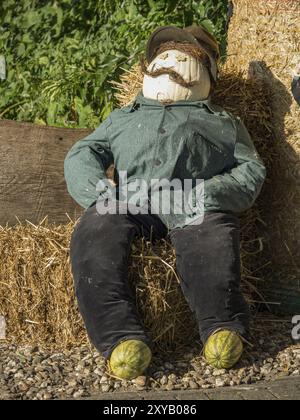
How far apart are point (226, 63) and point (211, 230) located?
4.08 ft

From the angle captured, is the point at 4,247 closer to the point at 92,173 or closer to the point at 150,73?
the point at 92,173

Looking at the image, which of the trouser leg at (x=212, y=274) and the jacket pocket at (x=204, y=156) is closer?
the trouser leg at (x=212, y=274)

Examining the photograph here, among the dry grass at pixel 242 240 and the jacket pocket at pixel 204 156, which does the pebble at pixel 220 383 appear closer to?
the dry grass at pixel 242 240

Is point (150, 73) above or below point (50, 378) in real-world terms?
above

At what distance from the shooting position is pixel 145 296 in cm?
400

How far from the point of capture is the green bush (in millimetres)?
5914

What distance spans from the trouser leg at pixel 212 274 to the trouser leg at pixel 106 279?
0.24m

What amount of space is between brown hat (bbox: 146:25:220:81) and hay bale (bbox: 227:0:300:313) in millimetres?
248

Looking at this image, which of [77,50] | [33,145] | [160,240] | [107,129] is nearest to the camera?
[160,240]

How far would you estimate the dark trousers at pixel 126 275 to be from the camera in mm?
3809

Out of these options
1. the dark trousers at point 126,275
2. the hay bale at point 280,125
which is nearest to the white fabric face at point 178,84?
the hay bale at point 280,125

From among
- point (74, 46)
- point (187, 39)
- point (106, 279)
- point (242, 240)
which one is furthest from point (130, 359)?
point (74, 46)

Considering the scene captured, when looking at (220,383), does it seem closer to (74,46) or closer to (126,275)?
(126,275)
